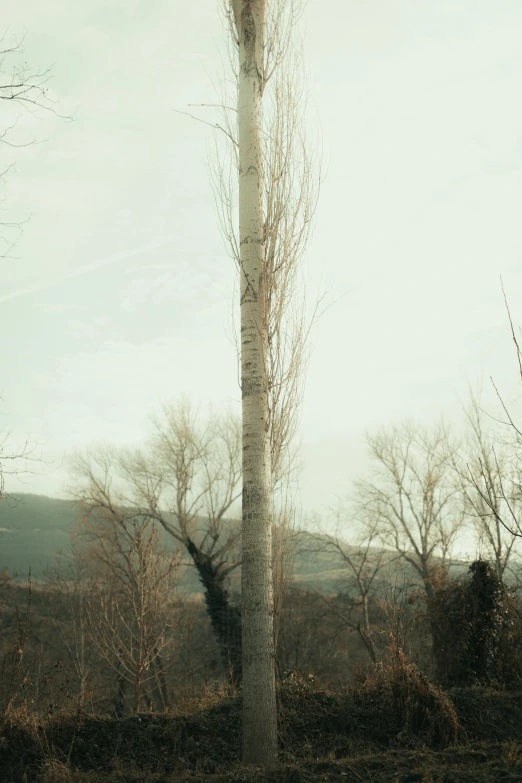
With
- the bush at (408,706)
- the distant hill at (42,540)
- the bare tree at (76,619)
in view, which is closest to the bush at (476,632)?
the bush at (408,706)

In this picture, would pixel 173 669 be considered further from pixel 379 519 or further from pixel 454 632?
pixel 454 632

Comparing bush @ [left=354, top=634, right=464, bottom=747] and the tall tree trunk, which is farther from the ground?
the tall tree trunk

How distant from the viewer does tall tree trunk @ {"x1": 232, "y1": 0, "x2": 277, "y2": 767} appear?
480cm

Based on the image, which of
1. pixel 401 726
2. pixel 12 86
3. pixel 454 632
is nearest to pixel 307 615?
pixel 454 632

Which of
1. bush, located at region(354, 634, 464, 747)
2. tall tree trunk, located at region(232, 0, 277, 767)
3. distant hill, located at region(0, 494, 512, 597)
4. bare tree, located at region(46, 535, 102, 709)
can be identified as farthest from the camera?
distant hill, located at region(0, 494, 512, 597)

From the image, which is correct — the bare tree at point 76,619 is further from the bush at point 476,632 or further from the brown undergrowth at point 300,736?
the brown undergrowth at point 300,736

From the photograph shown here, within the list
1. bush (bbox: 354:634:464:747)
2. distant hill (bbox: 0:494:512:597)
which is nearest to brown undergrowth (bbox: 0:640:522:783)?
bush (bbox: 354:634:464:747)

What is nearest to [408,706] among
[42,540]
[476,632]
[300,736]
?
[300,736]

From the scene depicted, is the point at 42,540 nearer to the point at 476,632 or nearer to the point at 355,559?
the point at 355,559

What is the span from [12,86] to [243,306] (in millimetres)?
2999

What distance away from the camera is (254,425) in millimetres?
5410

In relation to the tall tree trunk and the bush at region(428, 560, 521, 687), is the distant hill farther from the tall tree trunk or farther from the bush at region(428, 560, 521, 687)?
the tall tree trunk

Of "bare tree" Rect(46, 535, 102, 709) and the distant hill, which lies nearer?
"bare tree" Rect(46, 535, 102, 709)

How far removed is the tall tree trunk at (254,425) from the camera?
189 inches
